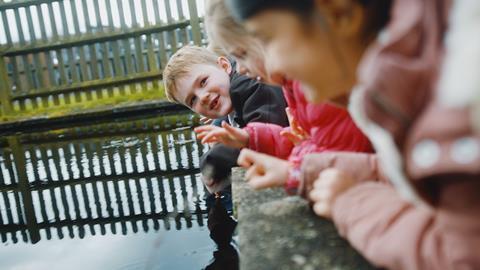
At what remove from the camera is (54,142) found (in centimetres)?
390

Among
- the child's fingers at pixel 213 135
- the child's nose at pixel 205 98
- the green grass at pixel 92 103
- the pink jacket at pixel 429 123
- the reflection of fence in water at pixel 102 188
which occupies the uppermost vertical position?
the pink jacket at pixel 429 123

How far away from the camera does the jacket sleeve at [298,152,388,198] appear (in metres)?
0.84

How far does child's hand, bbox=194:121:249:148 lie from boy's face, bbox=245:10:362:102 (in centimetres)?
89

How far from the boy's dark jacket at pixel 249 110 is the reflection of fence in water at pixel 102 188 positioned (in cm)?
15

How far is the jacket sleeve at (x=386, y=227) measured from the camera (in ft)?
1.77

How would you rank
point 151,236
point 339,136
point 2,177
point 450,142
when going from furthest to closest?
point 2,177
point 151,236
point 339,136
point 450,142

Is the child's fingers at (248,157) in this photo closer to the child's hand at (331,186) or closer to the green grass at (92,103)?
the child's hand at (331,186)

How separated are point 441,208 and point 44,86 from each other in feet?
20.2

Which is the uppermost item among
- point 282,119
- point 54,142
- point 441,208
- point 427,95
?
point 427,95

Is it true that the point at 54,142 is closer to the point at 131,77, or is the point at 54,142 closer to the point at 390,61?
the point at 131,77

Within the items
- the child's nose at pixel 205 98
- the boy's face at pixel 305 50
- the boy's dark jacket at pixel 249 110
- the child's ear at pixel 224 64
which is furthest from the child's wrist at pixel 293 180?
the child's ear at pixel 224 64

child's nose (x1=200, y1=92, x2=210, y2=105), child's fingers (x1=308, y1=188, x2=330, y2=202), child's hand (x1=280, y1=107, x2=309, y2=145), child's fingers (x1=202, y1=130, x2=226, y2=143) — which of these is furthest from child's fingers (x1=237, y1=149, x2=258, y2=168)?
child's nose (x1=200, y1=92, x2=210, y2=105)

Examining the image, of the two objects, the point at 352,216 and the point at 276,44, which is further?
the point at 352,216

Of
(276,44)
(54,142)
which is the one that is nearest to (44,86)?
(54,142)
